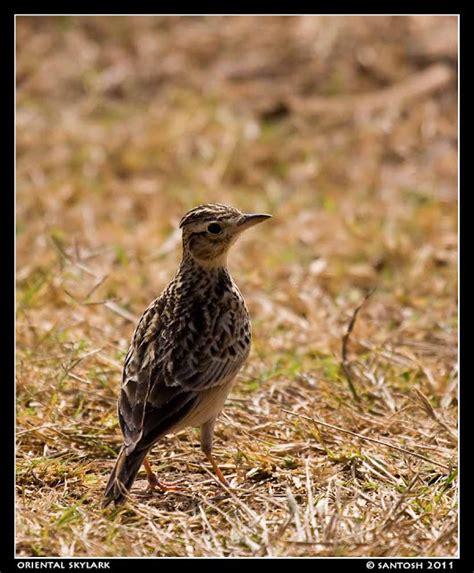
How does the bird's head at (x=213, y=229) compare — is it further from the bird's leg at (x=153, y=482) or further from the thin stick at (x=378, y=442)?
the bird's leg at (x=153, y=482)

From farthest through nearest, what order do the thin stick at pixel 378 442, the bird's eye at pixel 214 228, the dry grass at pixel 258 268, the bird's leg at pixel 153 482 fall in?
the bird's eye at pixel 214 228 < the thin stick at pixel 378 442 < the bird's leg at pixel 153 482 < the dry grass at pixel 258 268

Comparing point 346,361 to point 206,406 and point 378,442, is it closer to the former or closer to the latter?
point 378,442

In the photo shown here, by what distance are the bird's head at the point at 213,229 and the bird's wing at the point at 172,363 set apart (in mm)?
333

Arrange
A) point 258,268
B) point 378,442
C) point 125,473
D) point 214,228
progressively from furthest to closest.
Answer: point 258,268 < point 214,228 < point 378,442 < point 125,473

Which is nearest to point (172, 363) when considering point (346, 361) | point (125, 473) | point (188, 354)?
point (188, 354)

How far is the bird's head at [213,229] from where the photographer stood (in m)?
6.66

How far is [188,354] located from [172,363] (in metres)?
0.13

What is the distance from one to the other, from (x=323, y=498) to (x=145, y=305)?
3270mm

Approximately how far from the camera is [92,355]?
7.53 m

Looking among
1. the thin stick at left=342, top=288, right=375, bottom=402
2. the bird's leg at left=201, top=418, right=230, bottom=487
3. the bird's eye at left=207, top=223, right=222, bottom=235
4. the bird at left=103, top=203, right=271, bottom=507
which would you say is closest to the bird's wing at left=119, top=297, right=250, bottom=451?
the bird at left=103, top=203, right=271, bottom=507

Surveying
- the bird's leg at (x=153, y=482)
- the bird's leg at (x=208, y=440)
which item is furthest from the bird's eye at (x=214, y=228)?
the bird's leg at (x=153, y=482)

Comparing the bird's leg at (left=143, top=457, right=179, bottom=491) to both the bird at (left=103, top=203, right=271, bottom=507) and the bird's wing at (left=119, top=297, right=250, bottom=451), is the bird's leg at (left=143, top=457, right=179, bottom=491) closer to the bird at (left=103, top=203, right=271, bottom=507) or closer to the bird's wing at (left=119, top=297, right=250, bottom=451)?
the bird at (left=103, top=203, right=271, bottom=507)

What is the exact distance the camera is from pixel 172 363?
242 inches
